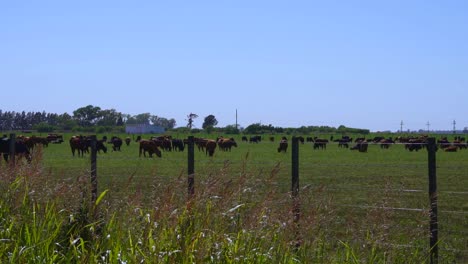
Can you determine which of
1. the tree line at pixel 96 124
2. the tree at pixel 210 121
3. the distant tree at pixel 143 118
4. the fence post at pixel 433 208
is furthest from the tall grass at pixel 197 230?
the distant tree at pixel 143 118

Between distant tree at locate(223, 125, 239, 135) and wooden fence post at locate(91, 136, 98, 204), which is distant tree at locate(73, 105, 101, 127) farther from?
wooden fence post at locate(91, 136, 98, 204)

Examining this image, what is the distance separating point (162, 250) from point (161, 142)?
5226 cm

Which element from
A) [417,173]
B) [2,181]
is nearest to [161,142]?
[417,173]

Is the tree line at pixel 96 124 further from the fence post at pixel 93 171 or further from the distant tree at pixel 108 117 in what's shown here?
the fence post at pixel 93 171

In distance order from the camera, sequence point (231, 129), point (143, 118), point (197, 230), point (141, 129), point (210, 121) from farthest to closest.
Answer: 1. point (143, 118)
2. point (210, 121)
3. point (141, 129)
4. point (231, 129)
5. point (197, 230)

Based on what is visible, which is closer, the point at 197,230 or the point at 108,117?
the point at 197,230

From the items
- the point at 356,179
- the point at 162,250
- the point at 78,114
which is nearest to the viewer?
the point at 162,250

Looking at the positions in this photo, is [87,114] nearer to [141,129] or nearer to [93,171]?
[141,129]

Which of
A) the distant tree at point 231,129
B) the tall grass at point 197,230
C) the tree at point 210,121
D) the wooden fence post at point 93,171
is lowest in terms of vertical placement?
the tall grass at point 197,230

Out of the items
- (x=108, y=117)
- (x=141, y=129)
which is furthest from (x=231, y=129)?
(x=108, y=117)

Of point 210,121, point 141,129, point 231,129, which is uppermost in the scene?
point 210,121

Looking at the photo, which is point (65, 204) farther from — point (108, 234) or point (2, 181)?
point (2, 181)

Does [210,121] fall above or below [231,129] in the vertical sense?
above

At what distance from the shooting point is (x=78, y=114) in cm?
15962
